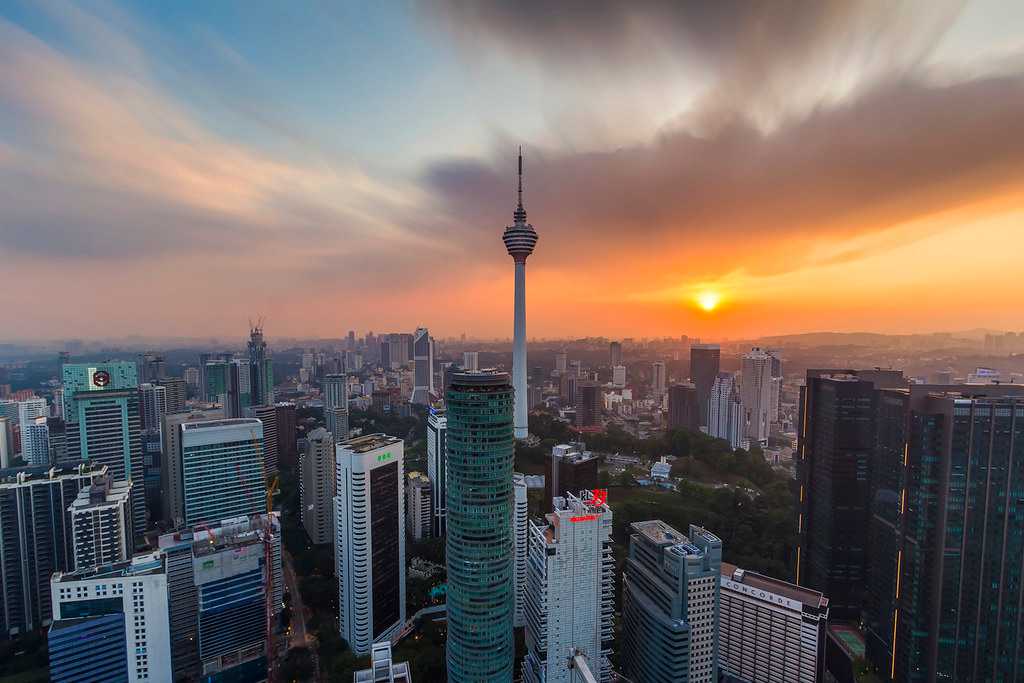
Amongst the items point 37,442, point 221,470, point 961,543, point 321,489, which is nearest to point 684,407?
point 961,543

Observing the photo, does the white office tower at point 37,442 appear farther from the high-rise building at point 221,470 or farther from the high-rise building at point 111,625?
the high-rise building at point 111,625

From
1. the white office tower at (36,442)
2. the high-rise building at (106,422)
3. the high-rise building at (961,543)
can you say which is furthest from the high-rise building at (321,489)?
the high-rise building at (961,543)

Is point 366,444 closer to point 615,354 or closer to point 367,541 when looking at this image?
point 367,541

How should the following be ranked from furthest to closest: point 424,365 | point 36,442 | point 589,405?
point 424,365 < point 589,405 < point 36,442

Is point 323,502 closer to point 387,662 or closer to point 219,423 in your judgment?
point 219,423

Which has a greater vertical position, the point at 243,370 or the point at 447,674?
the point at 243,370

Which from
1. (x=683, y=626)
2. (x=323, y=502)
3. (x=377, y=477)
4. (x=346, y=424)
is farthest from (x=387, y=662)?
(x=346, y=424)
